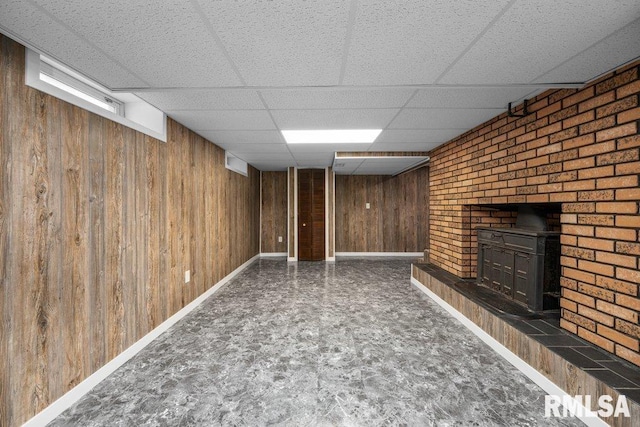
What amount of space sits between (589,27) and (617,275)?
1.45 metres

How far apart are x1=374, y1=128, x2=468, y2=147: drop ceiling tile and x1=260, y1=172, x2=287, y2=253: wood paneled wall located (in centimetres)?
367

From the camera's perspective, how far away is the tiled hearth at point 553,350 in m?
1.44

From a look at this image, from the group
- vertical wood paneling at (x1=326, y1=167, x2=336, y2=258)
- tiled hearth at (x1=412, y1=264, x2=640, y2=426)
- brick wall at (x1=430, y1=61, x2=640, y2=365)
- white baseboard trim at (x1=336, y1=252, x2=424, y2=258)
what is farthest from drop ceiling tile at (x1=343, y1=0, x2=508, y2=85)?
white baseboard trim at (x1=336, y1=252, x2=424, y2=258)

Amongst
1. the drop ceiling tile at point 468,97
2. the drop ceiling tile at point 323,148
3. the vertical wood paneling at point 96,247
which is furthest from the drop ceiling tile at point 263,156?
the drop ceiling tile at point 468,97

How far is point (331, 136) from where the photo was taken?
3.52m

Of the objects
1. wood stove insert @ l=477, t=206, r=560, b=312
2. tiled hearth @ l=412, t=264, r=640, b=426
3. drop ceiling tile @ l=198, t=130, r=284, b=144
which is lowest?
tiled hearth @ l=412, t=264, r=640, b=426

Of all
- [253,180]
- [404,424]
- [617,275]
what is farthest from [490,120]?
[253,180]

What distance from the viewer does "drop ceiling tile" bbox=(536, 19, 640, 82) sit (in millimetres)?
1408

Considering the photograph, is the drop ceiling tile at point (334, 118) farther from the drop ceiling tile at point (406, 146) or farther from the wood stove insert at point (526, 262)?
the wood stove insert at point (526, 262)

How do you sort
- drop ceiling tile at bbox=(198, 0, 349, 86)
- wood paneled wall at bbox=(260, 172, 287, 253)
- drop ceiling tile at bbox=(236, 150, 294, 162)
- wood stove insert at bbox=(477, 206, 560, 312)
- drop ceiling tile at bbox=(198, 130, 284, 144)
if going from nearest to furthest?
drop ceiling tile at bbox=(198, 0, 349, 86)
wood stove insert at bbox=(477, 206, 560, 312)
drop ceiling tile at bbox=(198, 130, 284, 144)
drop ceiling tile at bbox=(236, 150, 294, 162)
wood paneled wall at bbox=(260, 172, 287, 253)

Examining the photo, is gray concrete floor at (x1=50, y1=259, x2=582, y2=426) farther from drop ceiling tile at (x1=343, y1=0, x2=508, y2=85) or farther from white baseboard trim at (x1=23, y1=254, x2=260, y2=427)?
drop ceiling tile at (x1=343, y1=0, x2=508, y2=85)

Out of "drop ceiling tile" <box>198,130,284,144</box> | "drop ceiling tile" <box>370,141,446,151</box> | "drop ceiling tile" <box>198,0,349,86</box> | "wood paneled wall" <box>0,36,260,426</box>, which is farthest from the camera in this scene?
"drop ceiling tile" <box>370,141,446,151</box>

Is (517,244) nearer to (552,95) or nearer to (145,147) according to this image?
(552,95)

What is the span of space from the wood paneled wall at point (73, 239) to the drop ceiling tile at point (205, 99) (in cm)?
36
